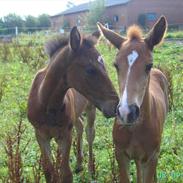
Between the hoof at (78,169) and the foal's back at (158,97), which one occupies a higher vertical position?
the foal's back at (158,97)

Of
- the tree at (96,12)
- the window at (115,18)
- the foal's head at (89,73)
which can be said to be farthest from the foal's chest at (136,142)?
the window at (115,18)

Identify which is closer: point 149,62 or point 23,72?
point 149,62

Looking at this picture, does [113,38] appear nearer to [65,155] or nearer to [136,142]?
[136,142]

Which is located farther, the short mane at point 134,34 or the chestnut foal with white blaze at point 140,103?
the short mane at point 134,34

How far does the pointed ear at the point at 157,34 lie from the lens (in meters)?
4.36

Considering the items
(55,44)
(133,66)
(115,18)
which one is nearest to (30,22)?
(115,18)

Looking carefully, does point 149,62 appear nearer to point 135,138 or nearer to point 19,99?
point 135,138

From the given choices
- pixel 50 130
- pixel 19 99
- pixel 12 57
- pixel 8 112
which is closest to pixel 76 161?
pixel 50 130

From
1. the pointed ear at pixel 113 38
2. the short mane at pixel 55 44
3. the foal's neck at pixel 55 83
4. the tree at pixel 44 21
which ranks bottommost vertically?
the tree at pixel 44 21

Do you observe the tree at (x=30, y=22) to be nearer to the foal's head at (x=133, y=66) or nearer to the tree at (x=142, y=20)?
the tree at (x=142, y=20)

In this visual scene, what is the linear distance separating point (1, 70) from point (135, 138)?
12216 mm

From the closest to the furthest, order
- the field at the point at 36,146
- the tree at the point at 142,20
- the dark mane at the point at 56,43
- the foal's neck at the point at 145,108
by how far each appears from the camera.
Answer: the field at the point at 36,146
the foal's neck at the point at 145,108
the dark mane at the point at 56,43
the tree at the point at 142,20

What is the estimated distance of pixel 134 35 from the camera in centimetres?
448

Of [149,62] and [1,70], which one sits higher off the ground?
[149,62]
